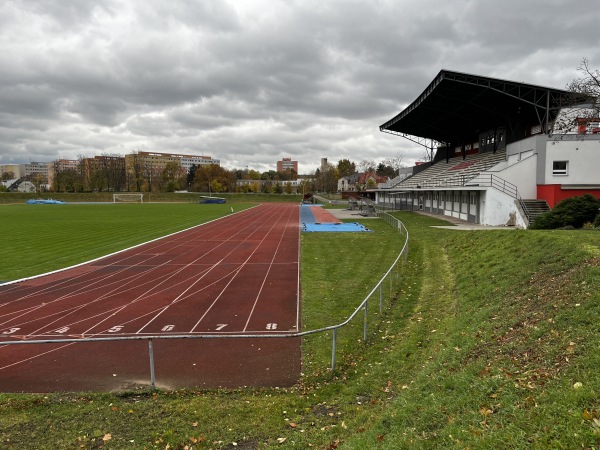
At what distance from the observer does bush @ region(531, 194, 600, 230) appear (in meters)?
19.3

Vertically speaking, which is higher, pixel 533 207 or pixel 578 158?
pixel 578 158

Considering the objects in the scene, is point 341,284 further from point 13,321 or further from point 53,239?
point 53,239

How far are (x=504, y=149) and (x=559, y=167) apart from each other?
10.1 m

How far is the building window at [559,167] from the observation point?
2734cm

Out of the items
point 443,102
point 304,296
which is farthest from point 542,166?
point 304,296

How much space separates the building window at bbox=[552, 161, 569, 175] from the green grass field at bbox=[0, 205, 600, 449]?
19.6m

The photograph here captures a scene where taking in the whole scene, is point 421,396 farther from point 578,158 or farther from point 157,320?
point 578,158

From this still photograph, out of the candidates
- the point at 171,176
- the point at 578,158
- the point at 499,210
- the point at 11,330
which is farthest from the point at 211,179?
the point at 11,330

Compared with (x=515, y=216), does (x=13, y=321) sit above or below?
below

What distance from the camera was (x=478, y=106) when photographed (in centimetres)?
3812

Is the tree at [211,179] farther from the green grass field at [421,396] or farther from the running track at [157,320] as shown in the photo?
the green grass field at [421,396]

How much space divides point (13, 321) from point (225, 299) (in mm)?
6309

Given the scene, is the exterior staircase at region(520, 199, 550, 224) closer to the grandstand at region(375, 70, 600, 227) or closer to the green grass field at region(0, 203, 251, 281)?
the grandstand at region(375, 70, 600, 227)

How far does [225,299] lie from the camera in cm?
1404
